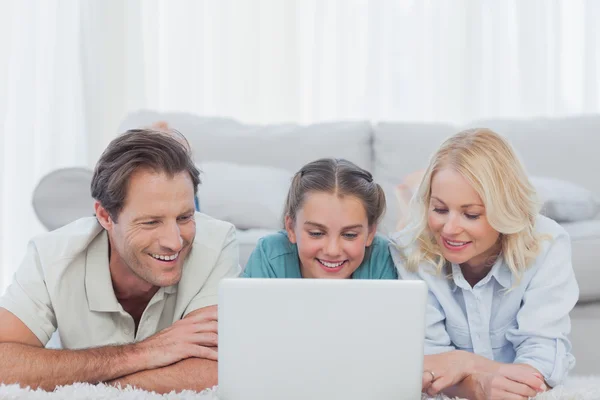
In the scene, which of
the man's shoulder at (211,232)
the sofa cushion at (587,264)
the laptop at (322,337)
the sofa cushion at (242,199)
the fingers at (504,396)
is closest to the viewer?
the laptop at (322,337)

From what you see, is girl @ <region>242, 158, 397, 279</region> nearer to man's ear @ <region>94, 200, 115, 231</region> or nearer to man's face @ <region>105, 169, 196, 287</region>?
man's face @ <region>105, 169, 196, 287</region>

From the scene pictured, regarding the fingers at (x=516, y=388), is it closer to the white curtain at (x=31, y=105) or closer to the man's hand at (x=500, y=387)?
the man's hand at (x=500, y=387)

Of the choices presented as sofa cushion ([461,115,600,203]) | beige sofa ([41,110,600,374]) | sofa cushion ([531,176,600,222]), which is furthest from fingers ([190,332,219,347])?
sofa cushion ([461,115,600,203])

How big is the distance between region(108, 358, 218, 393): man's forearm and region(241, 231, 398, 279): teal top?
365 mm

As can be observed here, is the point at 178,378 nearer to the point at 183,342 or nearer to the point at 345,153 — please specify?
the point at 183,342

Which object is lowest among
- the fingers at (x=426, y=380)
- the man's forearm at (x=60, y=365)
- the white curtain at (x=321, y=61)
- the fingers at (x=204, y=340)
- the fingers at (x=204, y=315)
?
the fingers at (x=426, y=380)

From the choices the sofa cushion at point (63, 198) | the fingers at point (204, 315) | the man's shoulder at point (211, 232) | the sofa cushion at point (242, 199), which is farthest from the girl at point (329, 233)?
the sofa cushion at point (63, 198)

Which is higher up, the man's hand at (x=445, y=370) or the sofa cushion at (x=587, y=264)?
the sofa cushion at (x=587, y=264)

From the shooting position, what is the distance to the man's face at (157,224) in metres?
1.65

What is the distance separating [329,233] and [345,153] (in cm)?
119

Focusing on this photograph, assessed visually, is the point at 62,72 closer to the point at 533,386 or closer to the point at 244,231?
the point at 244,231

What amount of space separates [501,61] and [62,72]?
2227 mm

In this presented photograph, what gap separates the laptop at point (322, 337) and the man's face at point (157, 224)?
0.47m

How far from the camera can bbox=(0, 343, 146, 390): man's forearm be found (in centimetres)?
154
